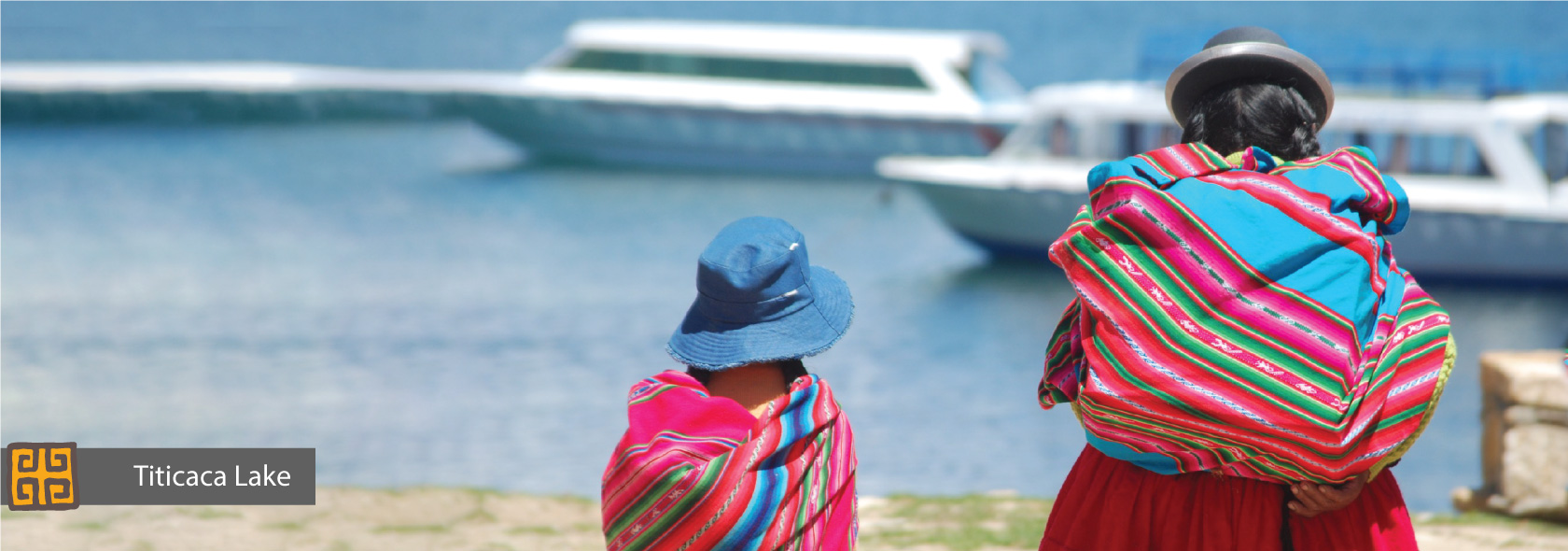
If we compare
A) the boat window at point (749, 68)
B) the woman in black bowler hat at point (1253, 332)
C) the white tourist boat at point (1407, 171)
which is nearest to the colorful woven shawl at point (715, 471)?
the woman in black bowler hat at point (1253, 332)

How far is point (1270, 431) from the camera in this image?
180cm

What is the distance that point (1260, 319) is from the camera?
1802 mm

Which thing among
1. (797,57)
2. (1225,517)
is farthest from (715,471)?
(797,57)

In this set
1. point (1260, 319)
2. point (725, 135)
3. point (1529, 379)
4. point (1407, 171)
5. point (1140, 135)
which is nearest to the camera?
point (1260, 319)

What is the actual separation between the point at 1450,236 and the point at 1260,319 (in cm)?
1523

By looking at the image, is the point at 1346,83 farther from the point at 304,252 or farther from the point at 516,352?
the point at 304,252

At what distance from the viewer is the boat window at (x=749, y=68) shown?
94.3ft

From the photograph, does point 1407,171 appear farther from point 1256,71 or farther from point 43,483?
point 1256,71

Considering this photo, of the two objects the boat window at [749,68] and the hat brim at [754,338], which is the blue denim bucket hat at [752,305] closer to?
the hat brim at [754,338]

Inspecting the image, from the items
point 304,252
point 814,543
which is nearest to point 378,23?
point 304,252

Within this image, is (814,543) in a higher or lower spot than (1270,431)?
lower

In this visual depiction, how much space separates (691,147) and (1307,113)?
2824 cm

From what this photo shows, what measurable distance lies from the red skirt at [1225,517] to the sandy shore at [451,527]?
2.34 m

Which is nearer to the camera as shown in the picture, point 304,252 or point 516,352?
point 516,352
